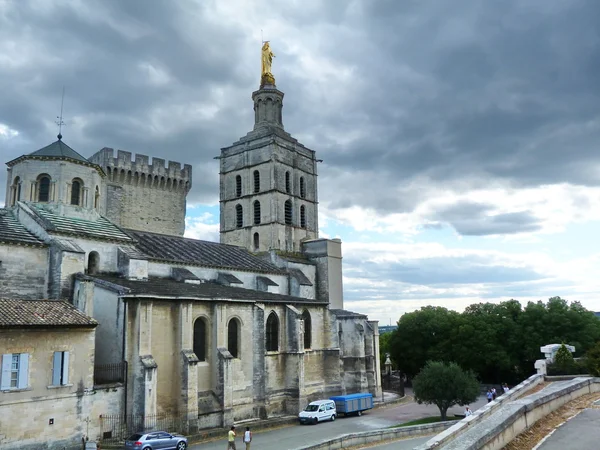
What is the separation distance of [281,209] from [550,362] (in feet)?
105

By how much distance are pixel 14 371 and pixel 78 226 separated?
1144 cm

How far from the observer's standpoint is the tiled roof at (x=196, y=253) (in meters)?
36.4

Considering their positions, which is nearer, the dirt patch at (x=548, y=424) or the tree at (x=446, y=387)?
the dirt patch at (x=548, y=424)

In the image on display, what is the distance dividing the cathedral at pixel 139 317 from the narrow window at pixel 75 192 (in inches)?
2.6

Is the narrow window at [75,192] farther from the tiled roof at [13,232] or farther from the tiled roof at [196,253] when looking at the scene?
the tiled roof at [196,253]

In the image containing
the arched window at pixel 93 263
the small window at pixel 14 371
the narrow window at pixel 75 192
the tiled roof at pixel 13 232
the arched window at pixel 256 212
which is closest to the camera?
the small window at pixel 14 371

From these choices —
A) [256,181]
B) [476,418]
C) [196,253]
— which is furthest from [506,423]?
[256,181]

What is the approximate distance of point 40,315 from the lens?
72.7ft

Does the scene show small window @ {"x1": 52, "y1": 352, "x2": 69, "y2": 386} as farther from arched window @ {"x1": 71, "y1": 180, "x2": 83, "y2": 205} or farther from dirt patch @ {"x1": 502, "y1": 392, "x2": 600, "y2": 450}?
dirt patch @ {"x1": 502, "y1": 392, "x2": 600, "y2": 450}

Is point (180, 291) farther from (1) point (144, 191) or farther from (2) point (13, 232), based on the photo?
(1) point (144, 191)

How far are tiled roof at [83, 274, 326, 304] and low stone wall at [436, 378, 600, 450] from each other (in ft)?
63.3

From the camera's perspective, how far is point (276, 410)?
110ft

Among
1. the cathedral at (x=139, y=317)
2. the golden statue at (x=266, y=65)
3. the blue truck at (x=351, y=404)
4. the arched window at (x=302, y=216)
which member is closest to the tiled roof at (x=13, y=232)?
the cathedral at (x=139, y=317)

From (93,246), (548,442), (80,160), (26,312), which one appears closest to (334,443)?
(548,442)
